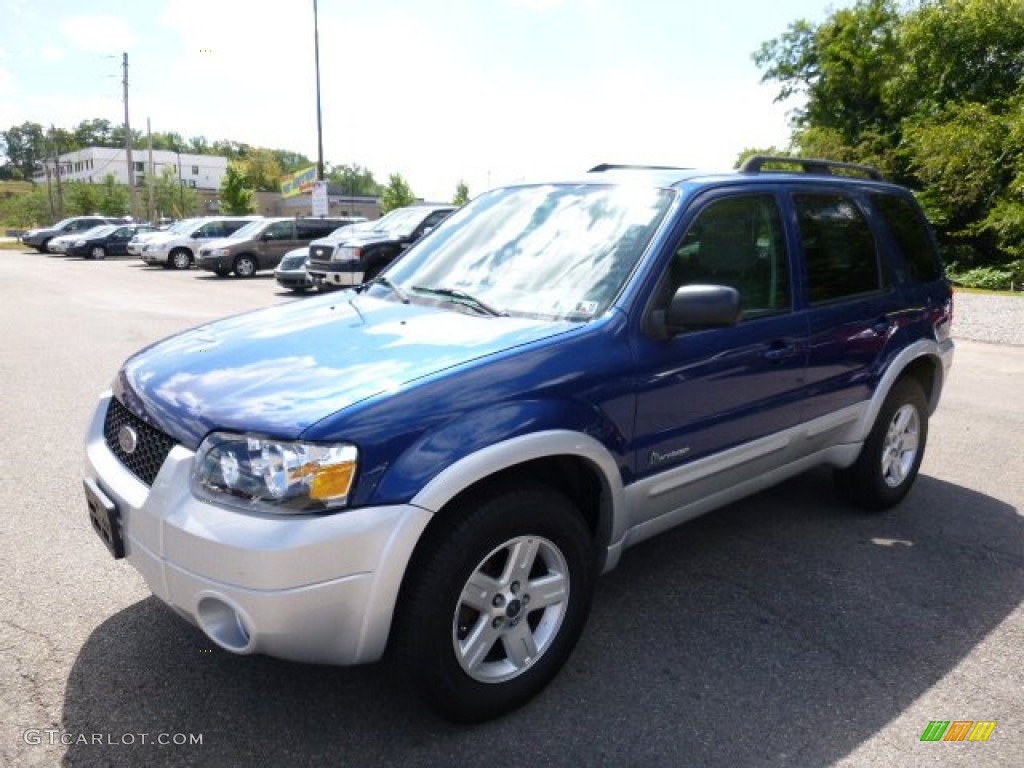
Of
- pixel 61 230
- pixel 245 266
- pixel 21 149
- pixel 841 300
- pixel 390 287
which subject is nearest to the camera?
pixel 390 287

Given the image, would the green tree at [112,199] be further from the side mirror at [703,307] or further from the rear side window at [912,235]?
the side mirror at [703,307]

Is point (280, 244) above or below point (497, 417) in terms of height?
below

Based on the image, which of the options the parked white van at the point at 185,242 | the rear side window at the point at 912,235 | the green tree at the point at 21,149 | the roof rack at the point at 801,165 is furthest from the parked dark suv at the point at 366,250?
the green tree at the point at 21,149

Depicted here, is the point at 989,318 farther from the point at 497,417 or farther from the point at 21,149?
the point at 21,149

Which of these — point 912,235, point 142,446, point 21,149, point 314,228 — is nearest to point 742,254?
point 912,235

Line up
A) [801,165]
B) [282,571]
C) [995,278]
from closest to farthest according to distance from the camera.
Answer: [282,571], [801,165], [995,278]

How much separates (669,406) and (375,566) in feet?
4.32

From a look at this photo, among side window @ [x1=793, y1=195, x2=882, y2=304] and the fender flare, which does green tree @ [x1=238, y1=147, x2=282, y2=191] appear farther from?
the fender flare

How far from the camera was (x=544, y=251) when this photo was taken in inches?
130

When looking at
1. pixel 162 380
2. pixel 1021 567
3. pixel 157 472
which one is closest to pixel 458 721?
pixel 157 472

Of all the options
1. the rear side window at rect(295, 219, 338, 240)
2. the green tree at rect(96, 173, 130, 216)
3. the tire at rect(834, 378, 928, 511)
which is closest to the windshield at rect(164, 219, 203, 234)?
the rear side window at rect(295, 219, 338, 240)

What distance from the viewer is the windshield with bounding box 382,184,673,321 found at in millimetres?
3053

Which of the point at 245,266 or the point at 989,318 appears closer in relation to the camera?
the point at 989,318

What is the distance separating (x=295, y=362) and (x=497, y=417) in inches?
29.0
